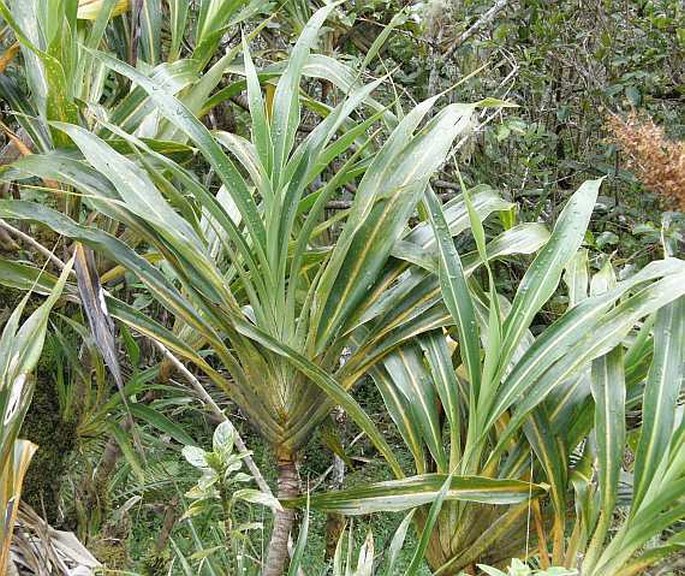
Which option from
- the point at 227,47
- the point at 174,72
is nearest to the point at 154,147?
the point at 174,72

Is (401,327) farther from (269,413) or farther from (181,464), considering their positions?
(181,464)

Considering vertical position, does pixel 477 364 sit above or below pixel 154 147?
below

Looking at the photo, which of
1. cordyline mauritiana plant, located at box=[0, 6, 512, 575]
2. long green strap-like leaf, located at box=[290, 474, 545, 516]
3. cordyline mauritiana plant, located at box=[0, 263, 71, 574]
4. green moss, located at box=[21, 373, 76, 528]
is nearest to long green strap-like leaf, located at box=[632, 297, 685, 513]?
long green strap-like leaf, located at box=[290, 474, 545, 516]

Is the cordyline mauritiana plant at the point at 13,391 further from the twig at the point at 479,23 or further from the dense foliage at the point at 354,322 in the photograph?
the twig at the point at 479,23

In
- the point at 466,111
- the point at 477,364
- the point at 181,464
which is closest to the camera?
the point at 477,364

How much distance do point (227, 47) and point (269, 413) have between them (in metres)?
1.64

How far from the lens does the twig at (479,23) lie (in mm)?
2682

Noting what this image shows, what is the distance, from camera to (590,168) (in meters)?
2.71

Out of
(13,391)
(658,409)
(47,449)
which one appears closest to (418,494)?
(658,409)

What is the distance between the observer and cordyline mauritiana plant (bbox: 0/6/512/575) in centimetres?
128

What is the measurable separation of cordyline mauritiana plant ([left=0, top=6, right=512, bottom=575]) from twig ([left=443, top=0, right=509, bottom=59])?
1.40 metres

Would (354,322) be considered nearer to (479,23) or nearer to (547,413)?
(547,413)

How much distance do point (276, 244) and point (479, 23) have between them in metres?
1.61

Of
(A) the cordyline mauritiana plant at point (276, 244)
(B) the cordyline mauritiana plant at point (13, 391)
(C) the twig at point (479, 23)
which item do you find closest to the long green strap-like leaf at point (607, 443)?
(A) the cordyline mauritiana plant at point (276, 244)
